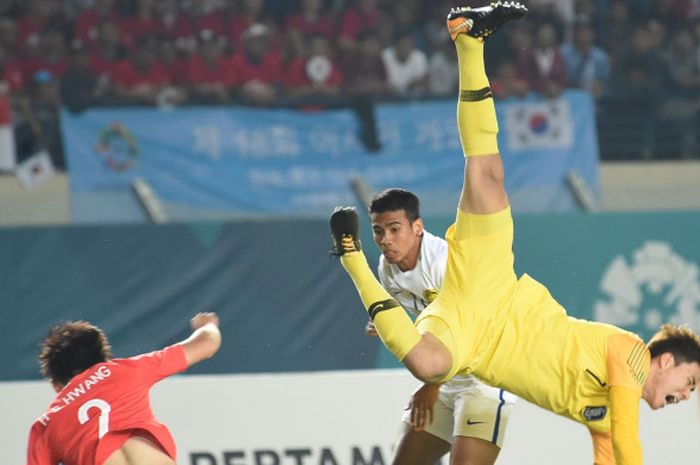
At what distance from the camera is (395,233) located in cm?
549

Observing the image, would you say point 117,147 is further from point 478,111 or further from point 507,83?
point 478,111

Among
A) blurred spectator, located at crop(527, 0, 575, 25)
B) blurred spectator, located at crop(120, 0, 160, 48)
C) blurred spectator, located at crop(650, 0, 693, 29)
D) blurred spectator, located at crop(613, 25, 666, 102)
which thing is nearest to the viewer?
blurred spectator, located at crop(120, 0, 160, 48)

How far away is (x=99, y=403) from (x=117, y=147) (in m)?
5.77

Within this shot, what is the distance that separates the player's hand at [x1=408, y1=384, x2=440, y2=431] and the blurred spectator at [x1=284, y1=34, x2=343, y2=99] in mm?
5687

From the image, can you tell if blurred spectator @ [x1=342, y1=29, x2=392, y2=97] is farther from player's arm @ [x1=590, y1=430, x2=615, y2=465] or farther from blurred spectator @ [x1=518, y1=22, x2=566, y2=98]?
player's arm @ [x1=590, y1=430, x2=615, y2=465]

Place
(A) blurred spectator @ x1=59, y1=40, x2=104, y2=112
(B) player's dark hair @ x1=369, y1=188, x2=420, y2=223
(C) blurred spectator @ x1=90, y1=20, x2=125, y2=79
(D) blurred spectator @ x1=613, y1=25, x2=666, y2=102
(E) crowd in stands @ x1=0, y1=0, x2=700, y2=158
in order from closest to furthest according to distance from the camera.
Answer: (B) player's dark hair @ x1=369, y1=188, x2=420, y2=223
(A) blurred spectator @ x1=59, y1=40, x2=104, y2=112
(E) crowd in stands @ x1=0, y1=0, x2=700, y2=158
(C) blurred spectator @ x1=90, y1=20, x2=125, y2=79
(D) blurred spectator @ x1=613, y1=25, x2=666, y2=102

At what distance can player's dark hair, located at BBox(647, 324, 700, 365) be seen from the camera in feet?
15.8

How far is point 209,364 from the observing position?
381 inches

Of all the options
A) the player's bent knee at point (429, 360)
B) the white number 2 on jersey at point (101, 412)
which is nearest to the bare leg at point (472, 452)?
the player's bent knee at point (429, 360)

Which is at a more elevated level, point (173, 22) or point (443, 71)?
point (173, 22)

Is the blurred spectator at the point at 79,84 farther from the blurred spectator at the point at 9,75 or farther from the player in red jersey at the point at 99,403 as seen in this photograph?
the player in red jersey at the point at 99,403

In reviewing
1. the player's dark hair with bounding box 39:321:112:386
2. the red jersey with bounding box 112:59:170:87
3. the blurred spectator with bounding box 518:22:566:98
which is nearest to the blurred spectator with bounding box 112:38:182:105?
the red jersey with bounding box 112:59:170:87

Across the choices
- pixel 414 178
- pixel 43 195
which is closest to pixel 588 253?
pixel 414 178

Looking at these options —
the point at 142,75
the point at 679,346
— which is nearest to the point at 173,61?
the point at 142,75
